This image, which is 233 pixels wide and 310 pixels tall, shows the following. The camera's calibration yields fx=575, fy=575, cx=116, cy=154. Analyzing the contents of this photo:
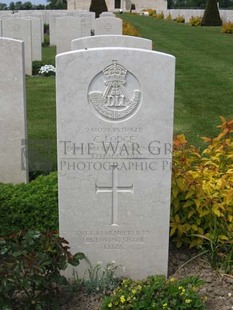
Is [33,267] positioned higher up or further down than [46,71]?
higher up

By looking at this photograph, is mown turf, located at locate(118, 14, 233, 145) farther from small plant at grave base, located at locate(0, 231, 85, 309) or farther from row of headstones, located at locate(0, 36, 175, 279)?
small plant at grave base, located at locate(0, 231, 85, 309)

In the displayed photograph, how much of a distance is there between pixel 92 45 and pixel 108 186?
220 centimetres

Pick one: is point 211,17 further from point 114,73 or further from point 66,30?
point 114,73

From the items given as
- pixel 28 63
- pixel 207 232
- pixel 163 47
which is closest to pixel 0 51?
pixel 207 232

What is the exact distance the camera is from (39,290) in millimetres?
3654

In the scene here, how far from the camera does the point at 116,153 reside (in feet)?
12.3

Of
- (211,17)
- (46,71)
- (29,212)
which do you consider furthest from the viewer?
(211,17)

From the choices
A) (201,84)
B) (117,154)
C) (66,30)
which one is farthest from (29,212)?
(66,30)

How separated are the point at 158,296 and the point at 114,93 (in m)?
1.30

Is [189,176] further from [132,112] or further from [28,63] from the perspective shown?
[28,63]

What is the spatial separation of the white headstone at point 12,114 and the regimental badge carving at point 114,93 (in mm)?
1906

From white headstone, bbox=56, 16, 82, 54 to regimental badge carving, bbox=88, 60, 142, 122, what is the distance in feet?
39.0

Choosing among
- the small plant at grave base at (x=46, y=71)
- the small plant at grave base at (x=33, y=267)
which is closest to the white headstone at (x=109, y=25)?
the small plant at grave base at (x=46, y=71)

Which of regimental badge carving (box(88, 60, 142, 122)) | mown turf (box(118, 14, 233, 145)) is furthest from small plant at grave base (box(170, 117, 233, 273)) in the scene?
mown turf (box(118, 14, 233, 145))
